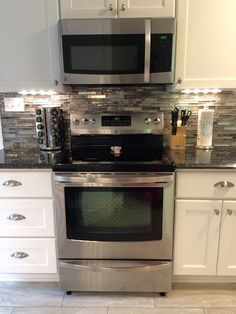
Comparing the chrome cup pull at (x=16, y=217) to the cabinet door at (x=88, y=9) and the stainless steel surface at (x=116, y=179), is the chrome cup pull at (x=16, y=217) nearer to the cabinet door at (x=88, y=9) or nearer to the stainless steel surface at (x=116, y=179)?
the stainless steel surface at (x=116, y=179)

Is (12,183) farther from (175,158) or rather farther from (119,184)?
(175,158)

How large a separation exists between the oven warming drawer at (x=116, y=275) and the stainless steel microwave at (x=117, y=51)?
1196 millimetres

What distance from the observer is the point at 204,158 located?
5.96 ft

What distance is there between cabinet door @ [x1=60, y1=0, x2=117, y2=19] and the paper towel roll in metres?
0.94

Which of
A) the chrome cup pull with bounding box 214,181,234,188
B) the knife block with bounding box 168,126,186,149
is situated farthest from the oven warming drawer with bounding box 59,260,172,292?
the knife block with bounding box 168,126,186,149

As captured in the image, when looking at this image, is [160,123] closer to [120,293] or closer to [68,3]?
[68,3]

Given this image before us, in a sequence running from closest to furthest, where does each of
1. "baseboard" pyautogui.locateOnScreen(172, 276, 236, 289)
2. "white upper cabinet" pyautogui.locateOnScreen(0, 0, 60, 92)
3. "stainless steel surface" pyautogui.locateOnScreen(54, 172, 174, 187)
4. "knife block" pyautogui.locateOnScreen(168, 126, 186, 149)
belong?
"stainless steel surface" pyautogui.locateOnScreen(54, 172, 174, 187), "white upper cabinet" pyautogui.locateOnScreen(0, 0, 60, 92), "baseboard" pyautogui.locateOnScreen(172, 276, 236, 289), "knife block" pyautogui.locateOnScreen(168, 126, 186, 149)

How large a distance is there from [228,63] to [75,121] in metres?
1.12

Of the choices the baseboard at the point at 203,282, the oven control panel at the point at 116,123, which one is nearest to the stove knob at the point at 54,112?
the oven control panel at the point at 116,123

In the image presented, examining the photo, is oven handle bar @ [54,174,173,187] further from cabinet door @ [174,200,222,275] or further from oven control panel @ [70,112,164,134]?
oven control panel @ [70,112,164,134]

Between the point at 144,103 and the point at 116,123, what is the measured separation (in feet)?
1.07

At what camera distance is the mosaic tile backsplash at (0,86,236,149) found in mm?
2166

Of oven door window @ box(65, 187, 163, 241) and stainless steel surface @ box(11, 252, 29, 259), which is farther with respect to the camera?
stainless steel surface @ box(11, 252, 29, 259)

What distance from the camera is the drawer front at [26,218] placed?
180 cm
